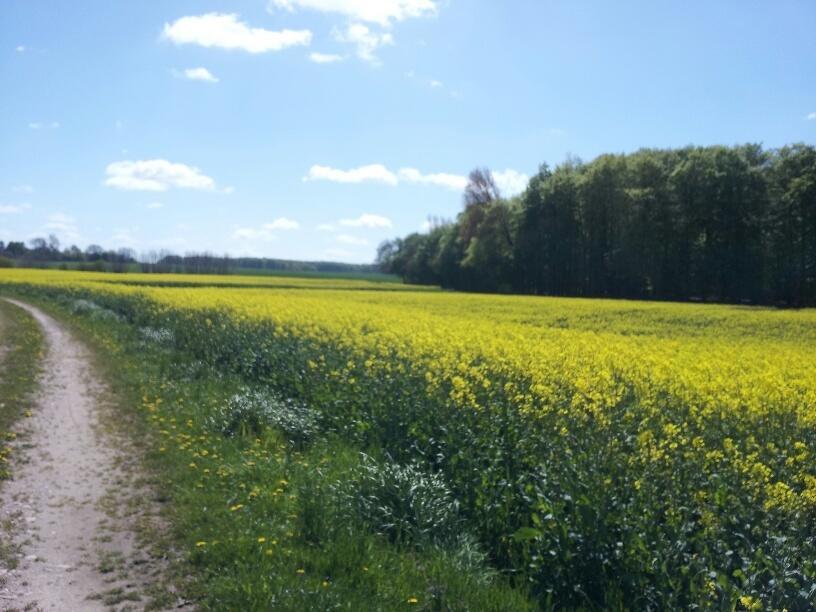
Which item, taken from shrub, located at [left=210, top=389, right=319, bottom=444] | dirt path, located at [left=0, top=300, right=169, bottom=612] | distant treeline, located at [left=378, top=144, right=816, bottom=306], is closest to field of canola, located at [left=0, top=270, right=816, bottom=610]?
shrub, located at [left=210, top=389, right=319, bottom=444]

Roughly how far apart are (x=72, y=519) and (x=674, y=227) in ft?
167

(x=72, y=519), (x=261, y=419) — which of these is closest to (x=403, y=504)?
(x=72, y=519)

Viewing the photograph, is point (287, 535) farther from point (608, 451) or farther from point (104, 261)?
point (104, 261)

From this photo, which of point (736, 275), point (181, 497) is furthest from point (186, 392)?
point (736, 275)

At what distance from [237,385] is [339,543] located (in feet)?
24.3

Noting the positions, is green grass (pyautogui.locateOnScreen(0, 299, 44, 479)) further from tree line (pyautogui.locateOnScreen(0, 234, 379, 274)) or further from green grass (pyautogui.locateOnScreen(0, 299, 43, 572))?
tree line (pyautogui.locateOnScreen(0, 234, 379, 274))

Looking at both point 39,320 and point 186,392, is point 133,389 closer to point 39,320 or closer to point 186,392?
point 186,392

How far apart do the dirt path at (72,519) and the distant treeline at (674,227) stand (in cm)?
4596

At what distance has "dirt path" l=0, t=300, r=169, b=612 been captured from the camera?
4.86 meters

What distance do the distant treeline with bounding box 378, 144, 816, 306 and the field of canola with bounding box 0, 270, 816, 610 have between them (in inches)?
1575

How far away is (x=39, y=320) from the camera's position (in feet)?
86.6

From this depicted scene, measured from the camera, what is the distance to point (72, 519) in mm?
6309

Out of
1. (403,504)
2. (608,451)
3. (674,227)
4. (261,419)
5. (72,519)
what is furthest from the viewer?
(674,227)

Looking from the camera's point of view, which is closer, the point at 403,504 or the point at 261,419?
the point at 403,504
